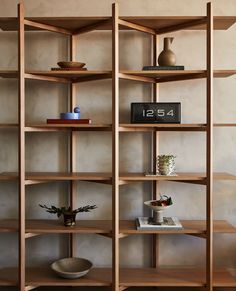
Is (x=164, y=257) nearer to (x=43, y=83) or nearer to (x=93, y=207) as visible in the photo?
(x=93, y=207)

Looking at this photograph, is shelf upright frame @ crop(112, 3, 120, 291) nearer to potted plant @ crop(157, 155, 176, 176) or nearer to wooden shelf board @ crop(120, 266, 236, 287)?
wooden shelf board @ crop(120, 266, 236, 287)

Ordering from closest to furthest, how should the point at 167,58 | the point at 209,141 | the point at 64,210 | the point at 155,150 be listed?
1. the point at 209,141
2. the point at 167,58
3. the point at 64,210
4. the point at 155,150

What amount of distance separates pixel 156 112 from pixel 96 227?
3.19ft

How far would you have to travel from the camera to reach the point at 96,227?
3.01m

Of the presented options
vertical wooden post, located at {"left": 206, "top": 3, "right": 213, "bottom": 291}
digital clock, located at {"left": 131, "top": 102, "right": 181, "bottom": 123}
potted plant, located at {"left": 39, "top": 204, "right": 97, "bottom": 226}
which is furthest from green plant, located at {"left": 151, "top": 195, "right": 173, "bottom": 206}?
digital clock, located at {"left": 131, "top": 102, "right": 181, "bottom": 123}

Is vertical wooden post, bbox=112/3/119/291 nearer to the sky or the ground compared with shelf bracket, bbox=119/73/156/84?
nearer to the ground

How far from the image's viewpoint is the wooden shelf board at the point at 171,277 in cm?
289

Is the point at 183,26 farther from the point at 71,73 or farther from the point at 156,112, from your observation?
the point at 71,73

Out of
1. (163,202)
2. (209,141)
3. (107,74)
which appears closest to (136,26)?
(107,74)

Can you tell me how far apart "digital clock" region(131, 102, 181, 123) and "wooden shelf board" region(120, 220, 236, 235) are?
80 cm

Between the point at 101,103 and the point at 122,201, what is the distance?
83 centimetres

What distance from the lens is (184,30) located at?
3.27 meters

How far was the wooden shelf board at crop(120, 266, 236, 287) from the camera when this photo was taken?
2887mm

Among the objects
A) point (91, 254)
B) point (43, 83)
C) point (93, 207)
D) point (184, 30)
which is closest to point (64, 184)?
point (93, 207)
